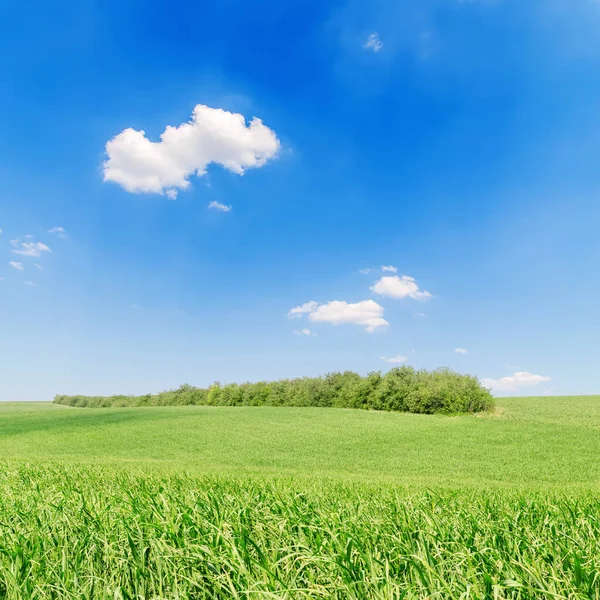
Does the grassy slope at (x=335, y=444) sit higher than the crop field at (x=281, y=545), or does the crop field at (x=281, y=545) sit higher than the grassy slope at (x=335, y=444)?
the crop field at (x=281, y=545)

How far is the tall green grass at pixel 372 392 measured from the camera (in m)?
43.3

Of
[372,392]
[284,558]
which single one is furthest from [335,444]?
[284,558]

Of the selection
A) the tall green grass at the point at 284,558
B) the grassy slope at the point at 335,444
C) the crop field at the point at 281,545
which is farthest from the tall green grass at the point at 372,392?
the tall green grass at the point at 284,558

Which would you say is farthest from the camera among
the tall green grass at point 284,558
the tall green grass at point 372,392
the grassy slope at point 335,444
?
the tall green grass at point 372,392

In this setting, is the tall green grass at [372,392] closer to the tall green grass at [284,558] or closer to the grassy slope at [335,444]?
the grassy slope at [335,444]

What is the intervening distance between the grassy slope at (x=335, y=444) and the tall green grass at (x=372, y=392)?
558 cm

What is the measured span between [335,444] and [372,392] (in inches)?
943

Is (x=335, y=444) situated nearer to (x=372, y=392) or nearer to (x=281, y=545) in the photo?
(x=372, y=392)

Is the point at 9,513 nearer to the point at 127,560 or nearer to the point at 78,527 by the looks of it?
the point at 78,527

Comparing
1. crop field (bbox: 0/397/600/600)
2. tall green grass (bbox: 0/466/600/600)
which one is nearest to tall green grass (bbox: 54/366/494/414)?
crop field (bbox: 0/397/600/600)

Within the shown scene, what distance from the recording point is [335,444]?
86.1ft

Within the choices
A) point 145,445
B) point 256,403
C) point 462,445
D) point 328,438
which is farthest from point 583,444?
point 256,403

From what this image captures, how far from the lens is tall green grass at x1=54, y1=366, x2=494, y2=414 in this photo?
43.3 m

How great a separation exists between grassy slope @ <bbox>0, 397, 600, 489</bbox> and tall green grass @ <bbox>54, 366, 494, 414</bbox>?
18.3 feet
